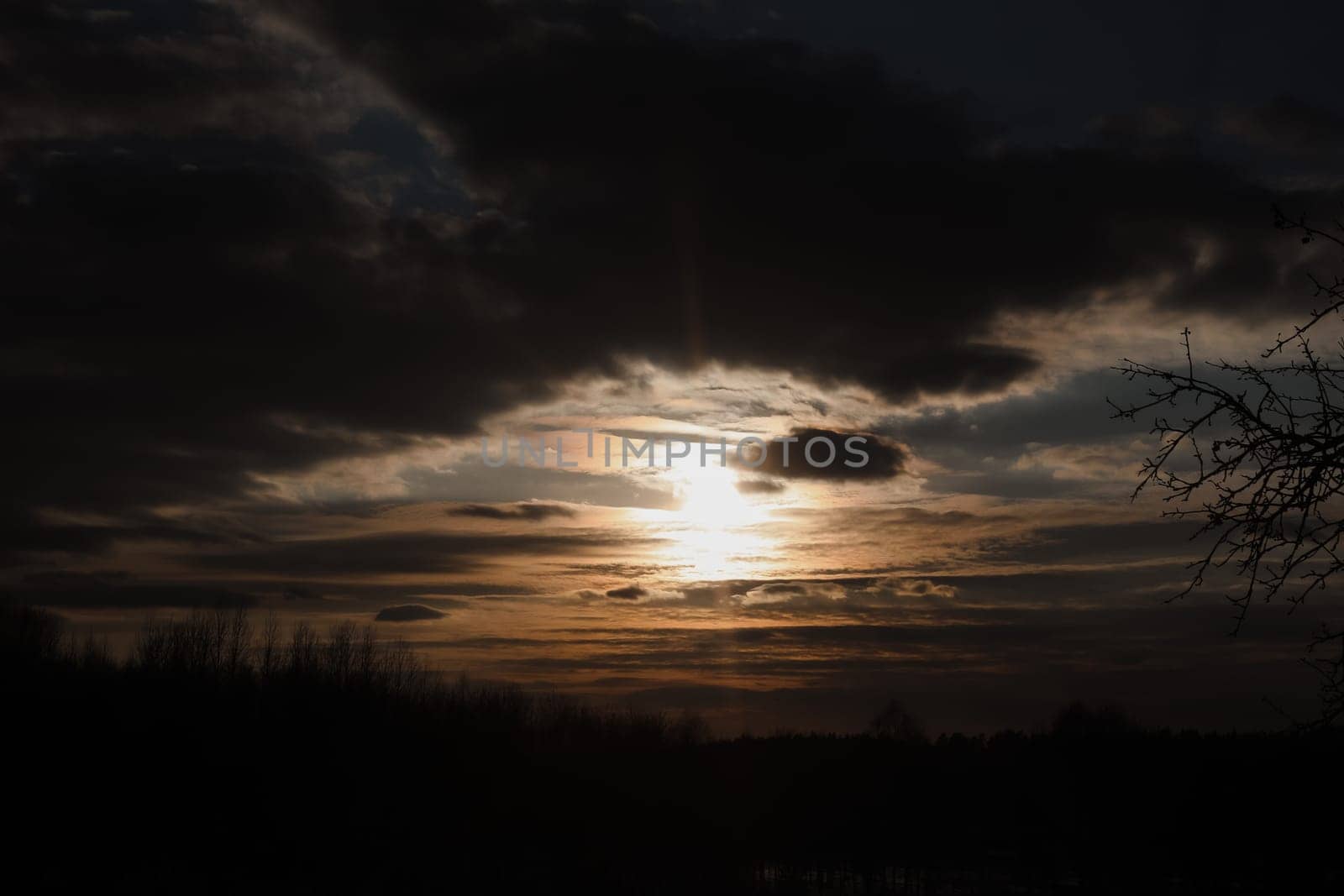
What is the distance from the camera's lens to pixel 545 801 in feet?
200

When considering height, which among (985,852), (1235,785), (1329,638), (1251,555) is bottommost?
(985,852)

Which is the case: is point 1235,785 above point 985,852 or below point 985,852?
above

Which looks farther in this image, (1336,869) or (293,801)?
(293,801)

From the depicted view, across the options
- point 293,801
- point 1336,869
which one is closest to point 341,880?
point 293,801

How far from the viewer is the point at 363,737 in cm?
6694

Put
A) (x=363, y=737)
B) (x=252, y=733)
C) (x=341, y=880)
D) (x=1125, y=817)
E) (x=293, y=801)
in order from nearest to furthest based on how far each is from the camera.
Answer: (x=341, y=880)
(x=293, y=801)
(x=1125, y=817)
(x=252, y=733)
(x=363, y=737)

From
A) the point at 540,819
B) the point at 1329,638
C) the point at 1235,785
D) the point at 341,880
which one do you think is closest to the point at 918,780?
the point at 1235,785

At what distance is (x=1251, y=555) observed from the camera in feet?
27.2

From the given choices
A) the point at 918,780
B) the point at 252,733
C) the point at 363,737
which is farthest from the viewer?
the point at 918,780

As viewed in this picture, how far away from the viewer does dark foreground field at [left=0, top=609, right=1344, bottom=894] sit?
134 ft

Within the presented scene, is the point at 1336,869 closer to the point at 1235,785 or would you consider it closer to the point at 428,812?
the point at 1235,785

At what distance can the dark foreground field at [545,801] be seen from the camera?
40.9 m

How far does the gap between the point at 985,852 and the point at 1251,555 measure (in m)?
51.3

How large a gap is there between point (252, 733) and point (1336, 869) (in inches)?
2197
